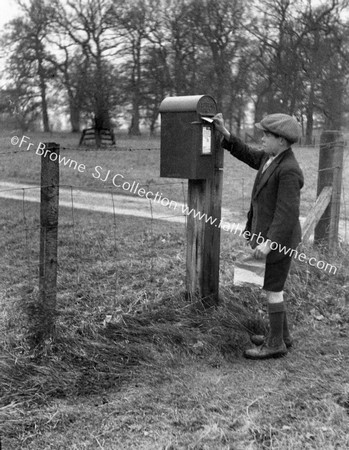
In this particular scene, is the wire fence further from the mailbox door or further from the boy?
the boy

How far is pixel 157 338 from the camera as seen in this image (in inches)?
152

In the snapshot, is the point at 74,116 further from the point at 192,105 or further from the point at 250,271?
the point at 192,105

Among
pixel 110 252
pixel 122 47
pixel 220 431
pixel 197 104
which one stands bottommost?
pixel 220 431

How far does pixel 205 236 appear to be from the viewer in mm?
4277

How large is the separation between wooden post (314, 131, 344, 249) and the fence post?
130 inches

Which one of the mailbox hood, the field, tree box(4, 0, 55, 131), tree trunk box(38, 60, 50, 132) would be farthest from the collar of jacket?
tree trunk box(38, 60, 50, 132)

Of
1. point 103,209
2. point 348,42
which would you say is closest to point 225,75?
point 348,42

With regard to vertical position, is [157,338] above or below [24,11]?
below

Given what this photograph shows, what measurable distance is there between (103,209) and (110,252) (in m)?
3.71

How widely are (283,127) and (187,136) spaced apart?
28.8 inches

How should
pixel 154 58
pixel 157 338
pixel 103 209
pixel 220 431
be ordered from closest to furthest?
pixel 220 431 < pixel 157 338 < pixel 103 209 < pixel 154 58

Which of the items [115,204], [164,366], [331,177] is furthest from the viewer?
[115,204]

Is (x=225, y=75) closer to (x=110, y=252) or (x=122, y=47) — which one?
(x=122, y=47)

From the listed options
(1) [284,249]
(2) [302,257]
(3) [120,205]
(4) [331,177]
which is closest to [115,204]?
(3) [120,205]
